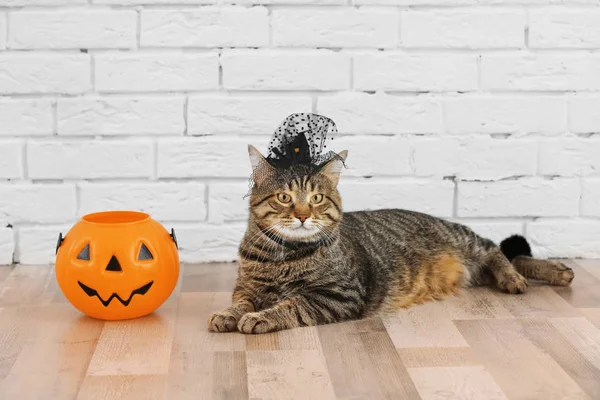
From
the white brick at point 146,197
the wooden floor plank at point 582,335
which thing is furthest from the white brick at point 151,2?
the wooden floor plank at point 582,335

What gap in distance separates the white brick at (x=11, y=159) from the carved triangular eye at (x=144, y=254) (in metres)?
0.73

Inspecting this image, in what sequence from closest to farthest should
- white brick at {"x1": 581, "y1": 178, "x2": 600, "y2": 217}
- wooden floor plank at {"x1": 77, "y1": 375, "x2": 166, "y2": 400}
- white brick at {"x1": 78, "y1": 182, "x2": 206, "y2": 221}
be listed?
wooden floor plank at {"x1": 77, "y1": 375, "x2": 166, "y2": 400} → white brick at {"x1": 78, "y1": 182, "x2": 206, "y2": 221} → white brick at {"x1": 581, "y1": 178, "x2": 600, "y2": 217}

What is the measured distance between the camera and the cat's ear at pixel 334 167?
8.22ft

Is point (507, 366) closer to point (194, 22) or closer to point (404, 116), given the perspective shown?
point (404, 116)

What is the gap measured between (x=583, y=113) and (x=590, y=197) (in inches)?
10.9

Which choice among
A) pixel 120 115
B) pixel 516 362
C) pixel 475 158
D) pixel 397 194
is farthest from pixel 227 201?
pixel 516 362

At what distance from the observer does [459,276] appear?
111 inches

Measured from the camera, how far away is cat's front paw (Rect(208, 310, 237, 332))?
2379 millimetres

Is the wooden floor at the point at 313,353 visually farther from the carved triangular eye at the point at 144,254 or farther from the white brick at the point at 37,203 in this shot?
the white brick at the point at 37,203

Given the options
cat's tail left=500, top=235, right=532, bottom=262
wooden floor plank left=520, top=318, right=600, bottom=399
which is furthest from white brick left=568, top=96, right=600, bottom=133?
wooden floor plank left=520, top=318, right=600, bottom=399

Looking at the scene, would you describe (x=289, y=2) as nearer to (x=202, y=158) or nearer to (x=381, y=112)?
(x=381, y=112)

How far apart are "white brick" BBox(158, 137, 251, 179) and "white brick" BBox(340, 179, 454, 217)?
13.4 inches

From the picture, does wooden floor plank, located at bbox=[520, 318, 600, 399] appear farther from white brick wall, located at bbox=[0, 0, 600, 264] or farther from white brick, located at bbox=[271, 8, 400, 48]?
white brick, located at bbox=[271, 8, 400, 48]

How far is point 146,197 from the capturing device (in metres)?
2.96
